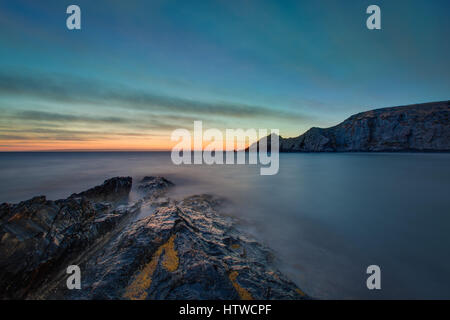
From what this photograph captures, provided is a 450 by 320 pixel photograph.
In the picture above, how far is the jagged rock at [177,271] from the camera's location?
2.06 m

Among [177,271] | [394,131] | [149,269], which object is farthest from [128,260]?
[394,131]

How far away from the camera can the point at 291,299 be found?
2141 millimetres

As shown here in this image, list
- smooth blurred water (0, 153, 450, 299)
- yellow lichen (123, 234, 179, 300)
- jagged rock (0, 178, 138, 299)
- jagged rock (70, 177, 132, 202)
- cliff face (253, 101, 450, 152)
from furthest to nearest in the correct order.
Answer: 1. cliff face (253, 101, 450, 152)
2. jagged rock (70, 177, 132, 202)
3. smooth blurred water (0, 153, 450, 299)
4. jagged rock (0, 178, 138, 299)
5. yellow lichen (123, 234, 179, 300)

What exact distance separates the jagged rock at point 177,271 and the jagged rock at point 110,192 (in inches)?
187

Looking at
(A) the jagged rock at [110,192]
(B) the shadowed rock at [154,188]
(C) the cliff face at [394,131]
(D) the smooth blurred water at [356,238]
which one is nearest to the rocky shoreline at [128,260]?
(D) the smooth blurred water at [356,238]

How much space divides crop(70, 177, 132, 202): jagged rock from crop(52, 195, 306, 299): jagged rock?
187 inches

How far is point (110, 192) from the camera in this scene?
7.18 meters

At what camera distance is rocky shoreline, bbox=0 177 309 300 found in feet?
6.89

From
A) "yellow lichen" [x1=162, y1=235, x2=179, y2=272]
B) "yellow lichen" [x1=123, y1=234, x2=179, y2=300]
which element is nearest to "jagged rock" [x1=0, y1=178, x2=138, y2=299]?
"yellow lichen" [x1=123, y1=234, x2=179, y2=300]

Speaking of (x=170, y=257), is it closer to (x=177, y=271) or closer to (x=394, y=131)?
(x=177, y=271)

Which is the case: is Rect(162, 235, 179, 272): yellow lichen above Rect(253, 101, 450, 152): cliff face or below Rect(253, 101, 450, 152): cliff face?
below

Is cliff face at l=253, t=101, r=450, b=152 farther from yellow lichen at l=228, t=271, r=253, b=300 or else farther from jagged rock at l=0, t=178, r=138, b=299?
jagged rock at l=0, t=178, r=138, b=299

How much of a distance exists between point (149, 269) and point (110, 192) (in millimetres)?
6268
